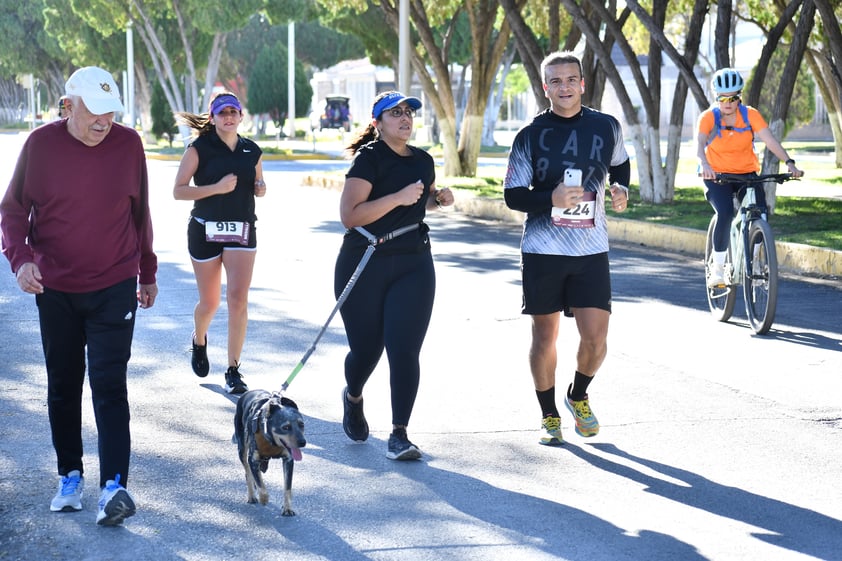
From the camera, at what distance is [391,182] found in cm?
644

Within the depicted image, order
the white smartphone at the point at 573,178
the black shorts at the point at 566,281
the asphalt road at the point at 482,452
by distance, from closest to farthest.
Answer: the asphalt road at the point at 482,452 < the white smartphone at the point at 573,178 < the black shorts at the point at 566,281

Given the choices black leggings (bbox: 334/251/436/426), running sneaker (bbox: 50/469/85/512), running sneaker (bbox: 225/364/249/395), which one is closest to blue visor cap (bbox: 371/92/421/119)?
black leggings (bbox: 334/251/436/426)

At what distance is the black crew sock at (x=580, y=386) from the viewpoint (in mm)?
6832

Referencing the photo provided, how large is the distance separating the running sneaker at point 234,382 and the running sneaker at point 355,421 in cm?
139

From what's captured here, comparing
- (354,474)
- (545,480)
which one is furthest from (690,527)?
(354,474)

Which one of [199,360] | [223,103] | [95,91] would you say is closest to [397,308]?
[95,91]

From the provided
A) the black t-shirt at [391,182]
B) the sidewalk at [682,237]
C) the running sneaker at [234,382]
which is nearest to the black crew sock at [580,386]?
the black t-shirt at [391,182]

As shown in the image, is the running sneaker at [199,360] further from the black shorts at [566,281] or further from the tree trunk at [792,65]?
the tree trunk at [792,65]

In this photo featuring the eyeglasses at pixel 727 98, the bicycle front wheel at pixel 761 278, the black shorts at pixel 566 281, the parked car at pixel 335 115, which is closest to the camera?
the black shorts at pixel 566 281

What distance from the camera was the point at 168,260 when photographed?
14.9m

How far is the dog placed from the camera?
5.33 m

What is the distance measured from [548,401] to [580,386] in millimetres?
181

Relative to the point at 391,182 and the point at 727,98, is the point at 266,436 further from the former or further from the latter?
the point at 727,98

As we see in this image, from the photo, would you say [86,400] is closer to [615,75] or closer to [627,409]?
[627,409]
